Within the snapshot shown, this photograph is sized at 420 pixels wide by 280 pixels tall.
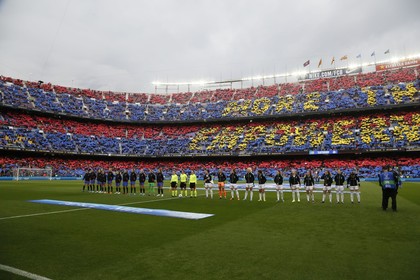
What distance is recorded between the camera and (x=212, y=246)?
7.22 meters

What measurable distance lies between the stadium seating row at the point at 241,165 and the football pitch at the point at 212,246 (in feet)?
109

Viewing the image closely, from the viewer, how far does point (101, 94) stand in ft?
224

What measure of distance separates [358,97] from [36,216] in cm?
5363

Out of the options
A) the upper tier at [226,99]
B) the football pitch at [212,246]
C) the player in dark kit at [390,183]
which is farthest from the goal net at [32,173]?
the player in dark kit at [390,183]

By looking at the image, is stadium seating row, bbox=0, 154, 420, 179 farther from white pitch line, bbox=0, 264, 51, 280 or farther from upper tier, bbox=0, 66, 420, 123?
white pitch line, bbox=0, 264, 51, 280

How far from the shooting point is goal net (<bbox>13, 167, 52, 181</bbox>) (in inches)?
1642

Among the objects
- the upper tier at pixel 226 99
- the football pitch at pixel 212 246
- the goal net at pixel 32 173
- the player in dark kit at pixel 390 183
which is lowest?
the football pitch at pixel 212 246

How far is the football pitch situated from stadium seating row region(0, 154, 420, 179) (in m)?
33.2

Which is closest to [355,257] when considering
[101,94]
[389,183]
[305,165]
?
[389,183]

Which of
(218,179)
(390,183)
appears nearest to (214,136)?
(218,179)

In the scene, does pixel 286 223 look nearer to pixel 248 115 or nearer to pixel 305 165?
pixel 305 165

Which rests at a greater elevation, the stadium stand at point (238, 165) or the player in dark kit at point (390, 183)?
the stadium stand at point (238, 165)

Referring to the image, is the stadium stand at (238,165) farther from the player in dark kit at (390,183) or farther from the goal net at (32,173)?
the player in dark kit at (390,183)

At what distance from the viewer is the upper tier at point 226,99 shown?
50781mm
